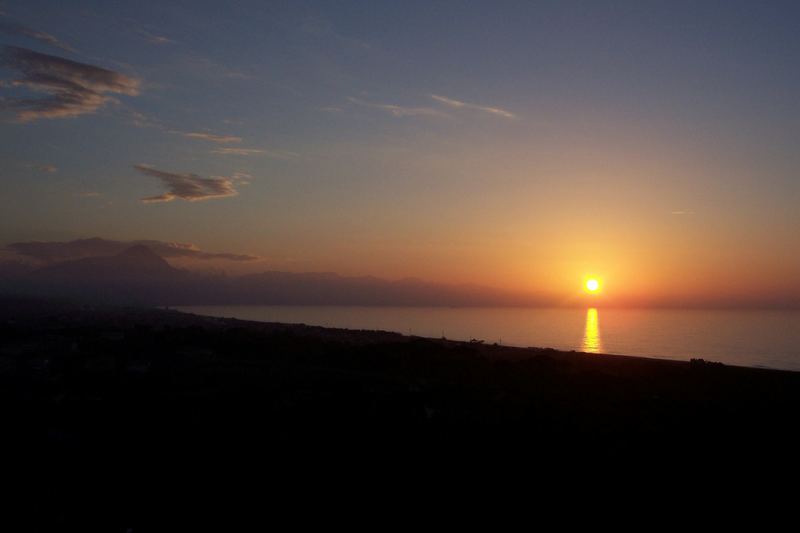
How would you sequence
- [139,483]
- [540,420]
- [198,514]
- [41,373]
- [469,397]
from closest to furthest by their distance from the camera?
[198,514] → [139,483] → [540,420] → [469,397] → [41,373]

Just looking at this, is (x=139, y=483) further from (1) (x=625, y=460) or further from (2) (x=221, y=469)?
(1) (x=625, y=460)

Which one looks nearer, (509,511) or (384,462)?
(509,511)

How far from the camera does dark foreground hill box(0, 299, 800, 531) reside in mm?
13031

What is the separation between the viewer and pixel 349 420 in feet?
55.6

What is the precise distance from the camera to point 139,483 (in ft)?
39.8

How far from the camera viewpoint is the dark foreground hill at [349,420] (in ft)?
42.8

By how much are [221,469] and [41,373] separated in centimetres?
1690

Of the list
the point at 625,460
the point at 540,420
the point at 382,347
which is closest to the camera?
the point at 625,460

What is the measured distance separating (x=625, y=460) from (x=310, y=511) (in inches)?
322

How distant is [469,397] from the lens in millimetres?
21750

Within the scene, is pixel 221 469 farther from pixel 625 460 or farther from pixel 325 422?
pixel 625 460

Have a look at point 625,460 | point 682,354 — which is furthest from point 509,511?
point 682,354

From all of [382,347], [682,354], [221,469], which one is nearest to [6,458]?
[221,469]

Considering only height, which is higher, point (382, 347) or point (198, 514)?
point (382, 347)
